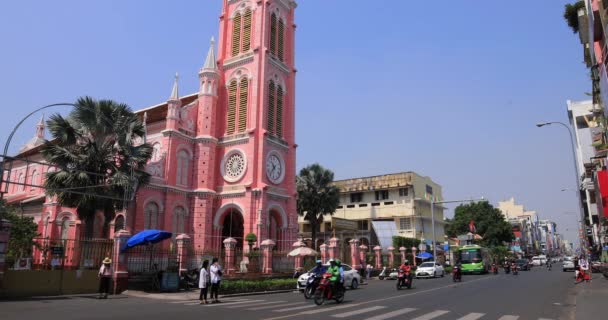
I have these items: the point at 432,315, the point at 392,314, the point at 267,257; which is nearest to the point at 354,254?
the point at 267,257

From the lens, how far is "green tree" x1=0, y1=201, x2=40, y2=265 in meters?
20.1

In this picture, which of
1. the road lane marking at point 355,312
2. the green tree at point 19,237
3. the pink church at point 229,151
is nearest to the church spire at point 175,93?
the pink church at point 229,151

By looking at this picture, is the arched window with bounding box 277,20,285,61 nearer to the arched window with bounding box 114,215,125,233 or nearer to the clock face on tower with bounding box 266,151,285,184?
the clock face on tower with bounding box 266,151,285,184

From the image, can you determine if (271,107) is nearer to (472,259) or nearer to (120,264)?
(120,264)

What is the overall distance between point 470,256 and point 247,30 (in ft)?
96.0

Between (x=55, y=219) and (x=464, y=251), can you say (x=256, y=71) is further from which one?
(x=464, y=251)

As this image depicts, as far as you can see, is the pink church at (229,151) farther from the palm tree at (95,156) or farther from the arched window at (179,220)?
the palm tree at (95,156)

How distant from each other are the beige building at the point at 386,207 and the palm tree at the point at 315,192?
8.48 m

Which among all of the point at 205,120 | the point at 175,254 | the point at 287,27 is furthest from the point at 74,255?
the point at 287,27

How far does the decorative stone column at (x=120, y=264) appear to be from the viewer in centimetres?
1802

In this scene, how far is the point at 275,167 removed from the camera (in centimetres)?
3644

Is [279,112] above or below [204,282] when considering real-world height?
above

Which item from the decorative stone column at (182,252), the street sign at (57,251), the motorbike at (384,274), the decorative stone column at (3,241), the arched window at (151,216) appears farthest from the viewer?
the motorbike at (384,274)

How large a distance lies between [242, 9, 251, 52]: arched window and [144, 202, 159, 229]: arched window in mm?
15871
